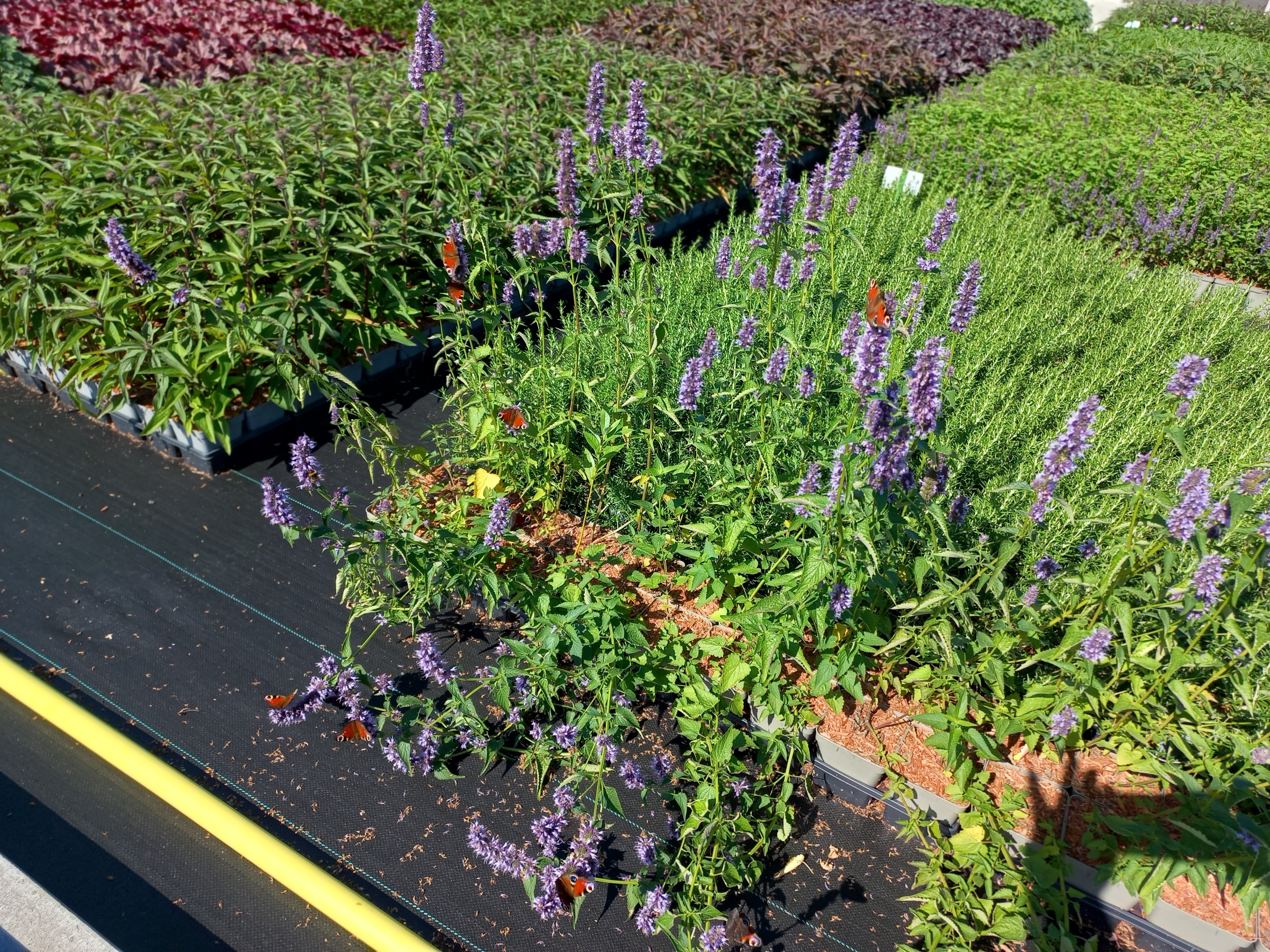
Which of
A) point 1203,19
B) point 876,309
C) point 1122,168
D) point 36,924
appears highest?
point 1203,19

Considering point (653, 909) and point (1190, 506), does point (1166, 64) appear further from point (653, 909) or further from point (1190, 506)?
point (653, 909)

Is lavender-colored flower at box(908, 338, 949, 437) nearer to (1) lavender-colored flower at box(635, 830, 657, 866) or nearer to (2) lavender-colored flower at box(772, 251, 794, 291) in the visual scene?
(2) lavender-colored flower at box(772, 251, 794, 291)

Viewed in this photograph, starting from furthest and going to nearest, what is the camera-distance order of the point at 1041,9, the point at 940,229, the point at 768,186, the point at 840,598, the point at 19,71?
the point at 1041,9, the point at 19,71, the point at 940,229, the point at 768,186, the point at 840,598

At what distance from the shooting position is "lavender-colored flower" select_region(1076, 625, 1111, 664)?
6.44ft

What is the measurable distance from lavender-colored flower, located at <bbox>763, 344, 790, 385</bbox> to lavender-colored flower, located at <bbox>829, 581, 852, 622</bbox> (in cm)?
65

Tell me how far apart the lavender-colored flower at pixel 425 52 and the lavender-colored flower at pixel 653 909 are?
286 centimetres

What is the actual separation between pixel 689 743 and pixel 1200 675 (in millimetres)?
1546

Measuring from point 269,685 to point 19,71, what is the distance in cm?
515

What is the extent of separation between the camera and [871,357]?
6.01 ft

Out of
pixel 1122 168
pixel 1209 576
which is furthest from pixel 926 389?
pixel 1122 168

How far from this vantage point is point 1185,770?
216cm

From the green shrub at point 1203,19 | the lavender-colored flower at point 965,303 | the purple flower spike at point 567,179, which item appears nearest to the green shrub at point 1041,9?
the green shrub at point 1203,19

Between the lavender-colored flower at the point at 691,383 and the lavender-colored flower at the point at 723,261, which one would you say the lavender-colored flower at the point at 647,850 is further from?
the lavender-colored flower at the point at 723,261

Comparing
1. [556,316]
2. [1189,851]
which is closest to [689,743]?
[1189,851]
